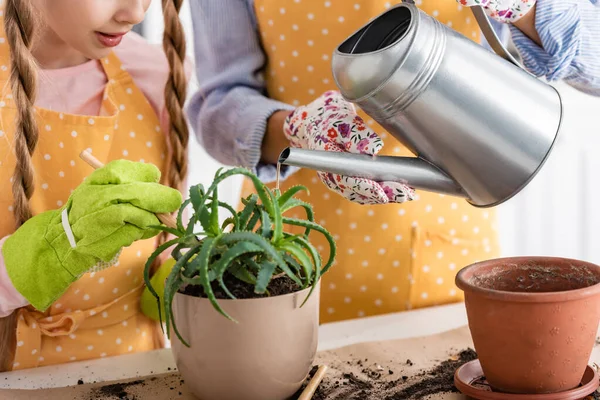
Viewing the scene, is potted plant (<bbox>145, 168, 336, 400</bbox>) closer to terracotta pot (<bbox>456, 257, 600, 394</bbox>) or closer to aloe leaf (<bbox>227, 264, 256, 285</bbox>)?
aloe leaf (<bbox>227, 264, 256, 285</bbox>)

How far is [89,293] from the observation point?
916mm

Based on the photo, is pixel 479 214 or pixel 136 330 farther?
pixel 479 214

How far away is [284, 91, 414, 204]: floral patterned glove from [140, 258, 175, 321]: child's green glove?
9.1 inches

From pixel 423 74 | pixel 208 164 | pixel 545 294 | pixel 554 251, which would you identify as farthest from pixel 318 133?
pixel 554 251

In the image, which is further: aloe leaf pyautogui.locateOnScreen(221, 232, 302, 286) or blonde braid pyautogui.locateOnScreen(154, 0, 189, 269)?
blonde braid pyautogui.locateOnScreen(154, 0, 189, 269)

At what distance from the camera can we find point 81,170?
3.03 ft

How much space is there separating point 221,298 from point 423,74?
273 mm

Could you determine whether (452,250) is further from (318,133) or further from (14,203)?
(14,203)

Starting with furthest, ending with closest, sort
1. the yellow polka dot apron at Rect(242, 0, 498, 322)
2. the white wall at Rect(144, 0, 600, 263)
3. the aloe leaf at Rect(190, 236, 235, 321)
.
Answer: the white wall at Rect(144, 0, 600, 263) → the yellow polka dot apron at Rect(242, 0, 498, 322) → the aloe leaf at Rect(190, 236, 235, 321)

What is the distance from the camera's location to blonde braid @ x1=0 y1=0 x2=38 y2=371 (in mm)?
797

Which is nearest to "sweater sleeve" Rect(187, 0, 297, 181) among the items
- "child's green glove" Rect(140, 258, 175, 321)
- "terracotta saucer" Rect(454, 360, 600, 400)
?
"child's green glove" Rect(140, 258, 175, 321)

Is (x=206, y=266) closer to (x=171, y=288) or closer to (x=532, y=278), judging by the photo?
(x=171, y=288)

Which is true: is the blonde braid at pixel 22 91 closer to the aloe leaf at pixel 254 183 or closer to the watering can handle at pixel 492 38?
the aloe leaf at pixel 254 183

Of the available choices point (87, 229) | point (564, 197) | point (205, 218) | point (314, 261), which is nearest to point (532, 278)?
point (314, 261)
